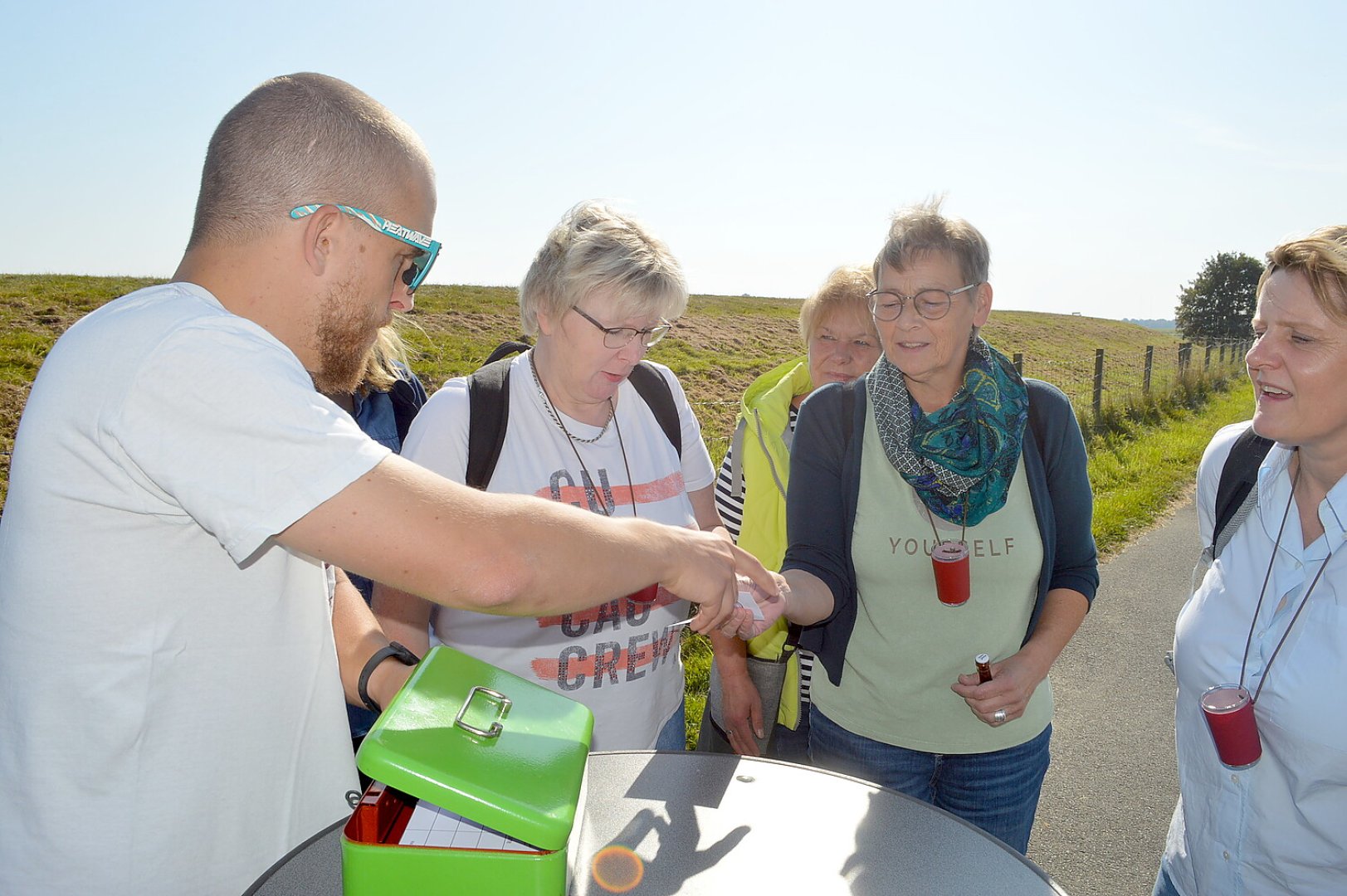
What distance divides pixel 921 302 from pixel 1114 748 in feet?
9.14

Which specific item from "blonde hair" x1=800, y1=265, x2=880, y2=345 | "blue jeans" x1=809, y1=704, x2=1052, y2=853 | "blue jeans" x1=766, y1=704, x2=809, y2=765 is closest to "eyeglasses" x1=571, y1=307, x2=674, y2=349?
"blonde hair" x1=800, y1=265, x2=880, y2=345

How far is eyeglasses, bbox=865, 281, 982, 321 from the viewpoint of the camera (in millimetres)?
2490

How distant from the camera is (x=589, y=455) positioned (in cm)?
248

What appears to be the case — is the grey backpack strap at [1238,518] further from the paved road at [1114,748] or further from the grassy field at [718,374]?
the grassy field at [718,374]

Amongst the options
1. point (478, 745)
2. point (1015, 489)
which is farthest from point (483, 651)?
point (1015, 489)

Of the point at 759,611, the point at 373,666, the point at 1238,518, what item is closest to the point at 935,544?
the point at 759,611

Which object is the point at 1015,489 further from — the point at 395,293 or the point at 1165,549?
the point at 1165,549

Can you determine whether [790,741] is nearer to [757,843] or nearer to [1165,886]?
[1165,886]

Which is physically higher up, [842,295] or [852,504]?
[842,295]

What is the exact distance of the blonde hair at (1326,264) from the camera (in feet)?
6.36

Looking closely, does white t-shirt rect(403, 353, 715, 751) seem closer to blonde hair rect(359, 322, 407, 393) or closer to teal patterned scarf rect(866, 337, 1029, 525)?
blonde hair rect(359, 322, 407, 393)

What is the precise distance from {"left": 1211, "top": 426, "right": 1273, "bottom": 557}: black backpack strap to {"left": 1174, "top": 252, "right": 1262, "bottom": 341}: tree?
50427mm

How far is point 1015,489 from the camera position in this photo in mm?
2475

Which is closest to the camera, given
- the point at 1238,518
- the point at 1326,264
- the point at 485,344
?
the point at 1326,264
